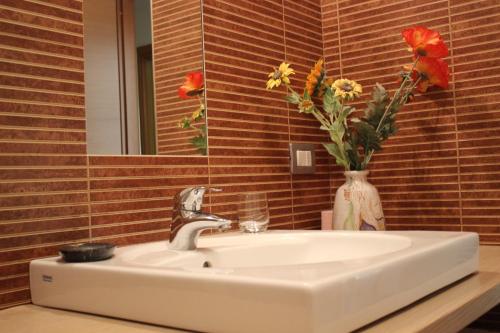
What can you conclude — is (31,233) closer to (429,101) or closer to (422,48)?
Answer: (422,48)

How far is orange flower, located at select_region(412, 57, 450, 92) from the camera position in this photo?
1423 mm

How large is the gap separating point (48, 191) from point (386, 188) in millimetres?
1089

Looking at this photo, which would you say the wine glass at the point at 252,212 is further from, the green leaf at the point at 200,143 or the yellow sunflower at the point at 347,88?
the yellow sunflower at the point at 347,88

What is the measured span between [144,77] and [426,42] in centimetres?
75

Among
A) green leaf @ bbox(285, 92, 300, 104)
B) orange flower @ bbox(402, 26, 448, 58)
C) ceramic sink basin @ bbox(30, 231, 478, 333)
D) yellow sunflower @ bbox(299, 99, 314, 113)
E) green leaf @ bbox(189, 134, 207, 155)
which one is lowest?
ceramic sink basin @ bbox(30, 231, 478, 333)

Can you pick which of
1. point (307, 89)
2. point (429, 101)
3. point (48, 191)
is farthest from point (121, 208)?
point (429, 101)

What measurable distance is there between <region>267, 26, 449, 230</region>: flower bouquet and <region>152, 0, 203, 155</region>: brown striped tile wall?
0.26 metres

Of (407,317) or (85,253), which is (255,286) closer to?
(407,317)

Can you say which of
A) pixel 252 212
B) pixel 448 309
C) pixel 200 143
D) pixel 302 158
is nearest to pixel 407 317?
pixel 448 309

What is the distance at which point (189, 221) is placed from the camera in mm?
997

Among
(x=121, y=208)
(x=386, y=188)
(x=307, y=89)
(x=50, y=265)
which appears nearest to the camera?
(x=50, y=265)

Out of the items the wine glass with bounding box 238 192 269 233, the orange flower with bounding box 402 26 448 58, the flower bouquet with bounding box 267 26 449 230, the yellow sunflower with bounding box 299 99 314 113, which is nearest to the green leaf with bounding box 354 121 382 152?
the flower bouquet with bounding box 267 26 449 230

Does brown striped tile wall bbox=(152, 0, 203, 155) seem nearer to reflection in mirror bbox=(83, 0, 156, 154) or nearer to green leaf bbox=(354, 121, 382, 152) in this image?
reflection in mirror bbox=(83, 0, 156, 154)

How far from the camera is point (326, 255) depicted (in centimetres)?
115
